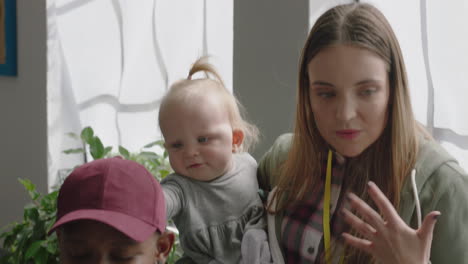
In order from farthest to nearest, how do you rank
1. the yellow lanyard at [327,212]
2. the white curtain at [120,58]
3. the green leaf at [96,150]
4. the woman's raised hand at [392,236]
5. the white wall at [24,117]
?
the white wall at [24,117] → the white curtain at [120,58] → the green leaf at [96,150] → the yellow lanyard at [327,212] → the woman's raised hand at [392,236]

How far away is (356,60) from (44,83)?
274cm

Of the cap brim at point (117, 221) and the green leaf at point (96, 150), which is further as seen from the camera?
the green leaf at point (96, 150)

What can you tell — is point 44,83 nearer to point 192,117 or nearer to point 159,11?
point 159,11

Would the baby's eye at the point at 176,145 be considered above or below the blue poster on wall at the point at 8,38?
below

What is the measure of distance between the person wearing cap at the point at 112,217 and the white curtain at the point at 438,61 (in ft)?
3.41

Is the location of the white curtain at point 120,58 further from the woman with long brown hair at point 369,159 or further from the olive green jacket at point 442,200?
the olive green jacket at point 442,200

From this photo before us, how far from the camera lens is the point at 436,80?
1.81 meters

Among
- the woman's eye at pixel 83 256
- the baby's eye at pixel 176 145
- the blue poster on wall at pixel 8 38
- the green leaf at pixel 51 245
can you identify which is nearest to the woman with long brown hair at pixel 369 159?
the baby's eye at pixel 176 145

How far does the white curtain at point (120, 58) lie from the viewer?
283 cm

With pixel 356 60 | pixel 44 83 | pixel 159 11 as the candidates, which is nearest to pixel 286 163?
pixel 356 60

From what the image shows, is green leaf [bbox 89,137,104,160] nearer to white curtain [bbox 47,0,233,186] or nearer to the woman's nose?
white curtain [bbox 47,0,233,186]

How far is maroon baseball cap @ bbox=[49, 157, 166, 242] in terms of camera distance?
112 cm

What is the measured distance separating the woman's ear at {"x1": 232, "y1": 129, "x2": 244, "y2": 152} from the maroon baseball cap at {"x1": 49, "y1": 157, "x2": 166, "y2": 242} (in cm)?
37

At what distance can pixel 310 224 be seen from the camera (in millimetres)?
1370
